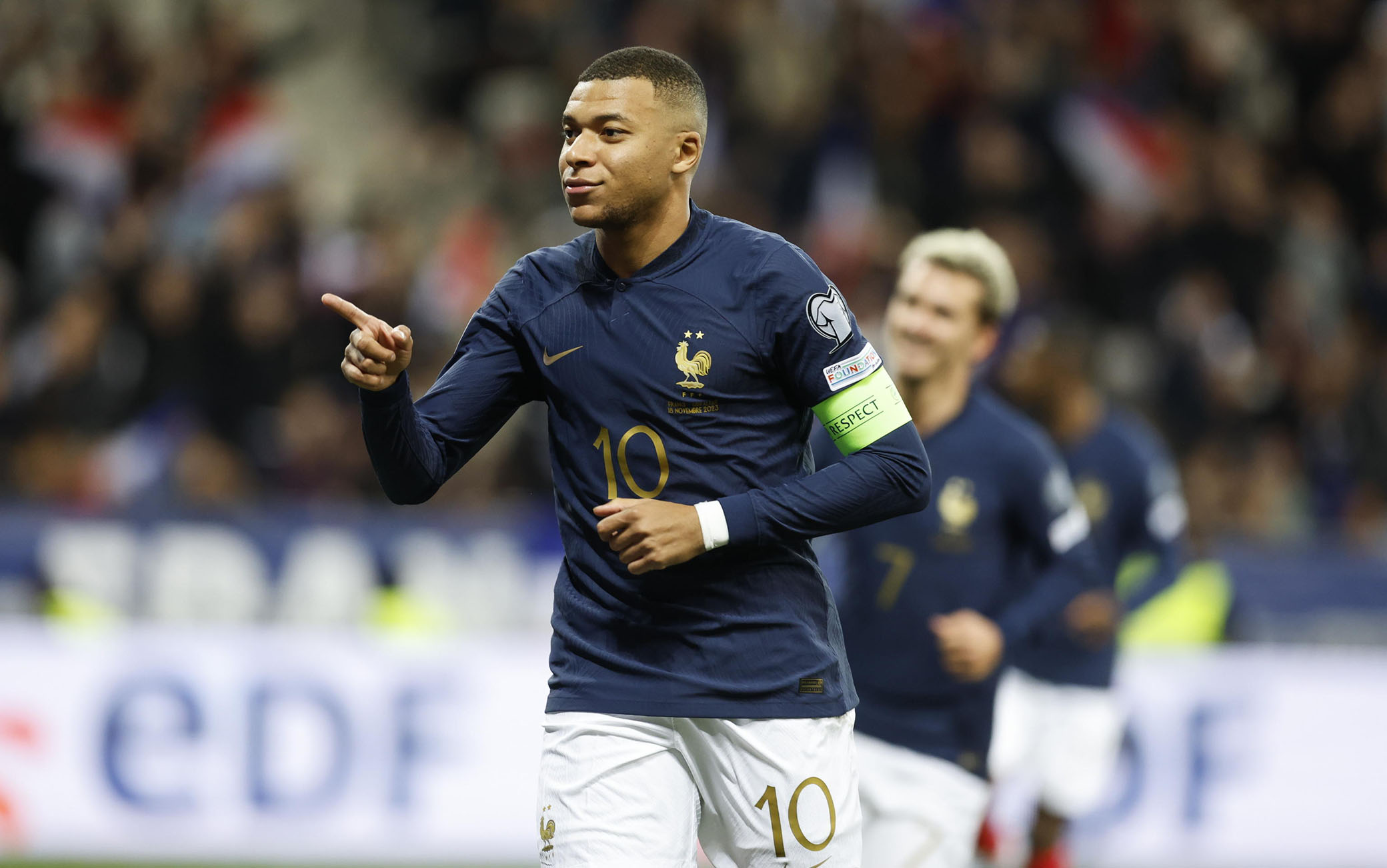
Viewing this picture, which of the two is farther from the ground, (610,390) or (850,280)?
(850,280)

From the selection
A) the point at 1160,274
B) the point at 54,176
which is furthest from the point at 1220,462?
the point at 54,176

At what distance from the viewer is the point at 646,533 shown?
3898mm

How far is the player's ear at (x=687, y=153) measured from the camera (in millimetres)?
4238

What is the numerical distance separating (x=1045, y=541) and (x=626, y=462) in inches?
90.9

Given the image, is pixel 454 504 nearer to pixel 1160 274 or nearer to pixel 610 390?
pixel 1160 274

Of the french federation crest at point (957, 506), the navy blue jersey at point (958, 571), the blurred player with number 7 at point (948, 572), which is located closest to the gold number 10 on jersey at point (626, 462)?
the blurred player with number 7 at point (948, 572)

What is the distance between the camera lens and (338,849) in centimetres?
948

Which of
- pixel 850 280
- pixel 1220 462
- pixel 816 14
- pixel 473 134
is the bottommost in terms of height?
pixel 1220 462

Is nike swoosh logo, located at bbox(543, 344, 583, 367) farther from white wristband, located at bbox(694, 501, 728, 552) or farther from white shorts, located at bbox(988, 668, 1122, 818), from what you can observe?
white shorts, located at bbox(988, 668, 1122, 818)

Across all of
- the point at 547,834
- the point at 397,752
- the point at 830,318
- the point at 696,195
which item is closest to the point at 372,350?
the point at 830,318

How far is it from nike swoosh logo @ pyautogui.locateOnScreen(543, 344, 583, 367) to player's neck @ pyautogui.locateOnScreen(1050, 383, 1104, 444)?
4592 millimetres

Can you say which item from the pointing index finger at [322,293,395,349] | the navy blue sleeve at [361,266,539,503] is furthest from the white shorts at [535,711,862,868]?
the pointing index finger at [322,293,395,349]

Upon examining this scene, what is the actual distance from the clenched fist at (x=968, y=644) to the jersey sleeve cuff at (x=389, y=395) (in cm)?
209

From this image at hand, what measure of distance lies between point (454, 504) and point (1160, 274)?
212 inches
